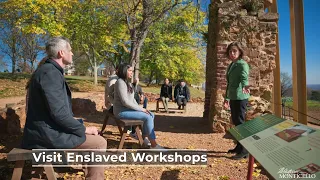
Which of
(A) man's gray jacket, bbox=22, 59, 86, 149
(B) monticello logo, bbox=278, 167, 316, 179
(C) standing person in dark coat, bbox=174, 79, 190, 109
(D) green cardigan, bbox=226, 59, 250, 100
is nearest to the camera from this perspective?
(B) monticello logo, bbox=278, 167, 316, 179

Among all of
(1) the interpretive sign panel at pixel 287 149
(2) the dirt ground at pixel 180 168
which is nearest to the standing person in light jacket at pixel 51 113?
(2) the dirt ground at pixel 180 168

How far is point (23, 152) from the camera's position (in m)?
2.50

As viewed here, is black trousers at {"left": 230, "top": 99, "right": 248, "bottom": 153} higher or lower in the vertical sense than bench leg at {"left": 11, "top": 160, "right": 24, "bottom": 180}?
higher

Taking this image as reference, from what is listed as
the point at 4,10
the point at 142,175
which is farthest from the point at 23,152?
the point at 4,10

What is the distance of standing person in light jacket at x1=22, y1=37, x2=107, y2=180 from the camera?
2.44 metres

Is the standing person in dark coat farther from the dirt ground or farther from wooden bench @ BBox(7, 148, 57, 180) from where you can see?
wooden bench @ BBox(7, 148, 57, 180)

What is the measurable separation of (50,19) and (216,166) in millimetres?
13759

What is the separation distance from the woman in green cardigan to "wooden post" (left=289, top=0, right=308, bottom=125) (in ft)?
8.70

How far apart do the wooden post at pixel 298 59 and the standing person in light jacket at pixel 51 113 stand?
17.8 feet

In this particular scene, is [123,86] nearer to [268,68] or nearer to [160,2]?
[268,68]

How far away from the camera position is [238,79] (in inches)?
169

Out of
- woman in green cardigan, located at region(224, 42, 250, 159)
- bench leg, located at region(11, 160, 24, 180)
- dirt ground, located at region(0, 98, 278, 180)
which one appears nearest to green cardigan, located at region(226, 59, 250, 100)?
woman in green cardigan, located at region(224, 42, 250, 159)

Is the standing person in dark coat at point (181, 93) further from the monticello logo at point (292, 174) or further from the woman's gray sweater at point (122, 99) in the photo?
the monticello logo at point (292, 174)

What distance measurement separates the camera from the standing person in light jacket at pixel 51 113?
96.2 inches
